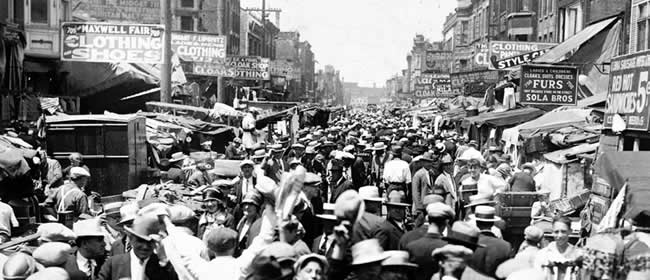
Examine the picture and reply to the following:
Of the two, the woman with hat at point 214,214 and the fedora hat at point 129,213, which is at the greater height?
the fedora hat at point 129,213

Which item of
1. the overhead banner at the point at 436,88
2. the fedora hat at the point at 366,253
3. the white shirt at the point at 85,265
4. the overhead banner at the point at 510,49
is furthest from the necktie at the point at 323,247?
the overhead banner at the point at 436,88

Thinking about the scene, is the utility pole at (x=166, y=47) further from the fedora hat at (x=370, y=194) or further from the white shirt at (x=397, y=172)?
the fedora hat at (x=370, y=194)

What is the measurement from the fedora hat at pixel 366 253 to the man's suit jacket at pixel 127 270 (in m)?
1.68

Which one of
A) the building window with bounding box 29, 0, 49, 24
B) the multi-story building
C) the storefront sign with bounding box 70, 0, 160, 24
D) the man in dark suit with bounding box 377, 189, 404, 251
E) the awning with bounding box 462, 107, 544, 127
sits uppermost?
the storefront sign with bounding box 70, 0, 160, 24

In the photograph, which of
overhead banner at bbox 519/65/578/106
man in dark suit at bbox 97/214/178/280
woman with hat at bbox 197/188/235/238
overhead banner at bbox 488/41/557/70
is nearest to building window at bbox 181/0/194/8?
overhead banner at bbox 488/41/557/70

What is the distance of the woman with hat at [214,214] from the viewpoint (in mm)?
9578

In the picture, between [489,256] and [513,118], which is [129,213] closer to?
[489,256]

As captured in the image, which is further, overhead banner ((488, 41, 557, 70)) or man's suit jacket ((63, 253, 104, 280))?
overhead banner ((488, 41, 557, 70))

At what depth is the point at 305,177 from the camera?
867 centimetres

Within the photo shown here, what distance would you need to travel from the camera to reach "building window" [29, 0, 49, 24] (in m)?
27.1

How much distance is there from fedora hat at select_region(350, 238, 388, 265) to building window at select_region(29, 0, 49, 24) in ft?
79.1

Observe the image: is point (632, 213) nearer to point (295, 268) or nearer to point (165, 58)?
point (295, 268)

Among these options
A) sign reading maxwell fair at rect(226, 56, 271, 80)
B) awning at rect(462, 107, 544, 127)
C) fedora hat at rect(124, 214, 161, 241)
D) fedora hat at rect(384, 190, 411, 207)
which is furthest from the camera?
sign reading maxwell fair at rect(226, 56, 271, 80)

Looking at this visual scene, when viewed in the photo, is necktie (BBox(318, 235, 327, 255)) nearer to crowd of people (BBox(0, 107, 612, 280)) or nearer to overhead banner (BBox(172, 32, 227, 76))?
crowd of people (BBox(0, 107, 612, 280))
